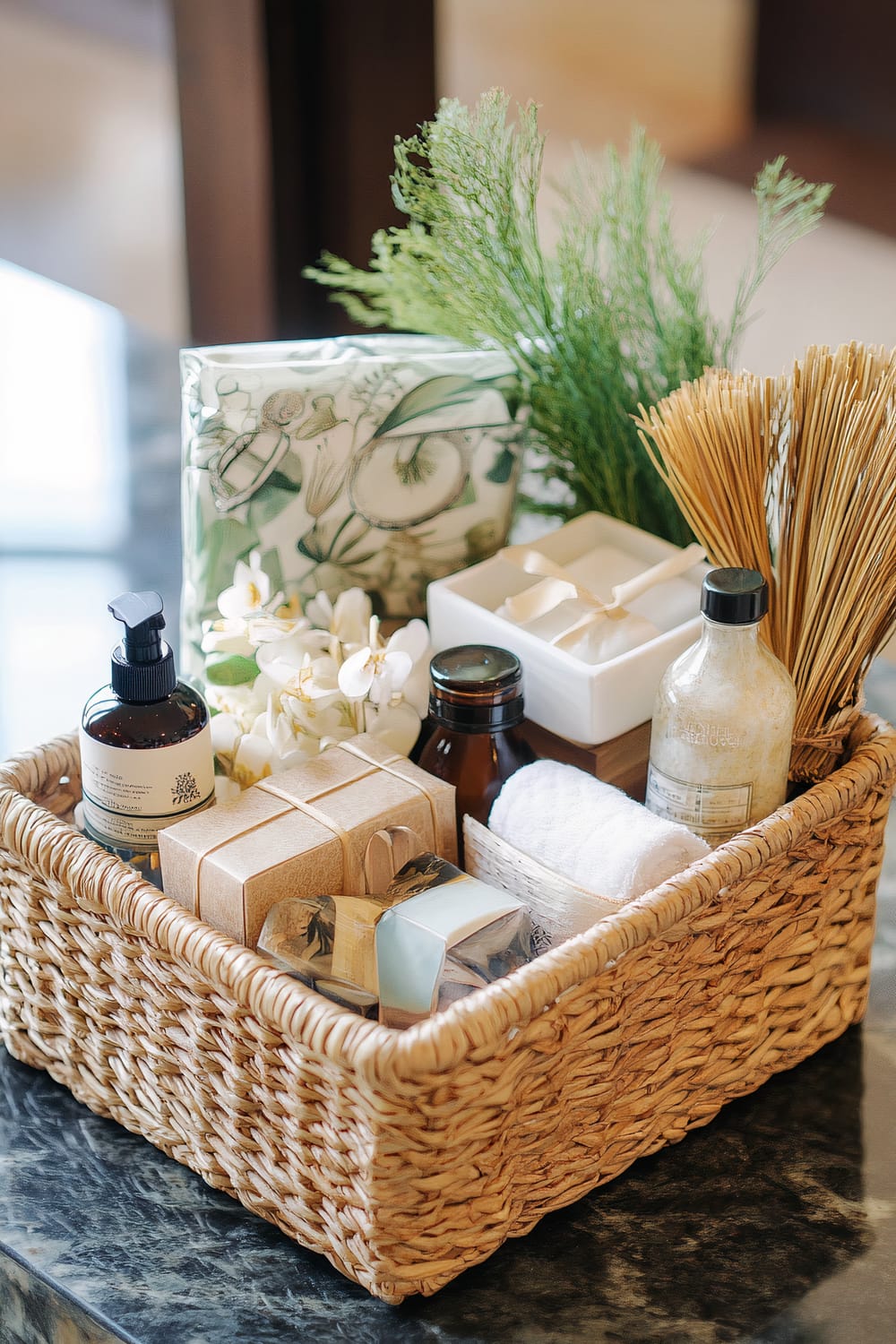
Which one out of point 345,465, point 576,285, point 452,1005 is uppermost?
point 576,285

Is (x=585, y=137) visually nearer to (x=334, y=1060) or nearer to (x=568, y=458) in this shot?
(x=568, y=458)

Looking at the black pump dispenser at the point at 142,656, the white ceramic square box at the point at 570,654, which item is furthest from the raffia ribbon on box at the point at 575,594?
the black pump dispenser at the point at 142,656

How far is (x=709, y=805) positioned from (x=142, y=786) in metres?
0.28

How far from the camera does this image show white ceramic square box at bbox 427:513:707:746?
2.57 feet

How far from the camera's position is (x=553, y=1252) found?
669 millimetres

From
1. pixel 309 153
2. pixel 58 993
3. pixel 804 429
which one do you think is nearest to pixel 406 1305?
pixel 58 993

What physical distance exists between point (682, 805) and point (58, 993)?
1.11 ft

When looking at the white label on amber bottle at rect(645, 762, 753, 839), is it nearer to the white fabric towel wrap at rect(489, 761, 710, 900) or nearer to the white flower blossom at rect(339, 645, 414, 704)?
the white fabric towel wrap at rect(489, 761, 710, 900)

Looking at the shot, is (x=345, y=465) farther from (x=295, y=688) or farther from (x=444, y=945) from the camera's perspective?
(x=444, y=945)

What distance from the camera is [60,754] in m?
0.79

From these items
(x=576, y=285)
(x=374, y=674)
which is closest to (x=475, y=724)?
(x=374, y=674)

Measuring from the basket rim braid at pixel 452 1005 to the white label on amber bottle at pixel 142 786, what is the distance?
0.03 meters

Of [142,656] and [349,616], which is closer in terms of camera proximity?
[142,656]

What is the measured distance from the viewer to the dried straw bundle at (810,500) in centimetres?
74
